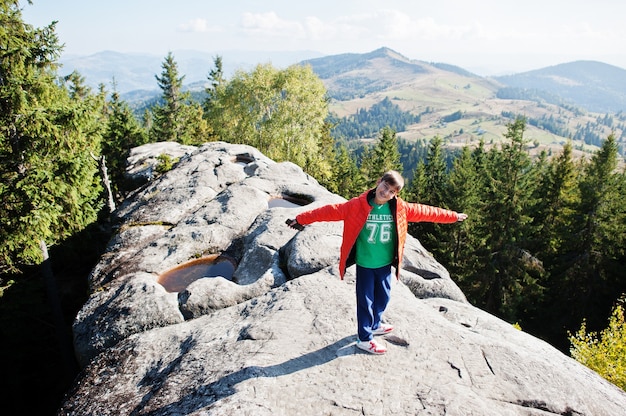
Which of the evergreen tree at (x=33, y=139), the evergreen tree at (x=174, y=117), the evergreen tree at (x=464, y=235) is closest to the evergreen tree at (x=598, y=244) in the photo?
the evergreen tree at (x=464, y=235)

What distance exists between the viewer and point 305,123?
4112cm

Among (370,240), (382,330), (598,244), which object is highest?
(370,240)

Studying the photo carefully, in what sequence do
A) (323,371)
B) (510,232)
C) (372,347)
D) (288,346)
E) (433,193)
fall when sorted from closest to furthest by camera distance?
1. (323,371)
2. (372,347)
3. (288,346)
4. (510,232)
5. (433,193)

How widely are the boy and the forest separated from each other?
1391 centimetres

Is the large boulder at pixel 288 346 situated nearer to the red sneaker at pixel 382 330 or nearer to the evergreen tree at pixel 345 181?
the red sneaker at pixel 382 330

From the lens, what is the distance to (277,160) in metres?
41.3

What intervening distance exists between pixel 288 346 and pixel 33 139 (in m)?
14.8

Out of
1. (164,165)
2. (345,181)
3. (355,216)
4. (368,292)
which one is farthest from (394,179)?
(345,181)

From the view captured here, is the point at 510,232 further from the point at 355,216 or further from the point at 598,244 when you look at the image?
the point at 355,216

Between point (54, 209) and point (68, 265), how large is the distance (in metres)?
8.83

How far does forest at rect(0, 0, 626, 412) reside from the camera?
51.5 feet

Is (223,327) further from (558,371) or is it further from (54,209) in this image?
(54,209)

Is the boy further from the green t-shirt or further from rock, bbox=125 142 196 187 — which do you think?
rock, bbox=125 142 196 187

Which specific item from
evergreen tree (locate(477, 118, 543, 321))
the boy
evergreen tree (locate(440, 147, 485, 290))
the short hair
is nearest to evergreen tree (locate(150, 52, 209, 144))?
evergreen tree (locate(440, 147, 485, 290))
